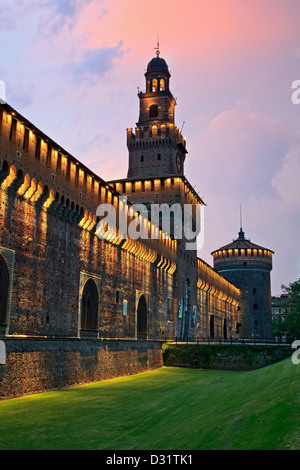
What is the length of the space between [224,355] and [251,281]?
122ft

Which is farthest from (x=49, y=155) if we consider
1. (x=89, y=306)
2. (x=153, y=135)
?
(x=153, y=135)

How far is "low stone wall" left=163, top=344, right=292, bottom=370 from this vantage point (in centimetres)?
2984

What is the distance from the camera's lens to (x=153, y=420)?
42.3 ft

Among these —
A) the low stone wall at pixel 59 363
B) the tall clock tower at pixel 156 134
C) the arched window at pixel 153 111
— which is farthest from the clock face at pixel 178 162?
the low stone wall at pixel 59 363

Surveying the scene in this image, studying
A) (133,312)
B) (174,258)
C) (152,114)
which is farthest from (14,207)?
(152,114)

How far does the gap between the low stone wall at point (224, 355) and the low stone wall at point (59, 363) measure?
5381mm

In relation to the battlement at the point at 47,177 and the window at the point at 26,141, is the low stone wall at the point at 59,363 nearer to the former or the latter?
the battlement at the point at 47,177

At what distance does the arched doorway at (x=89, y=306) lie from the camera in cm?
2188

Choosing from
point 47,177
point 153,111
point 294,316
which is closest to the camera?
point 47,177

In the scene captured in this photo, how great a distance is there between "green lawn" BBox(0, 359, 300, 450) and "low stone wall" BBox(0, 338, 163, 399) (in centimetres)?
57

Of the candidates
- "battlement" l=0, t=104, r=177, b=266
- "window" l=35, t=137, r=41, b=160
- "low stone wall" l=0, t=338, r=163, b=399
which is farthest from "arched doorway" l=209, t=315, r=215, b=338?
"window" l=35, t=137, r=41, b=160

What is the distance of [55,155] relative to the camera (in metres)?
19.6

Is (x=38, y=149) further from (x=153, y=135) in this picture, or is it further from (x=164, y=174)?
(x=153, y=135)

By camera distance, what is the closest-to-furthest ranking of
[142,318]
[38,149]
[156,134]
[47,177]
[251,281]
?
[38,149] < [47,177] < [142,318] < [156,134] < [251,281]
